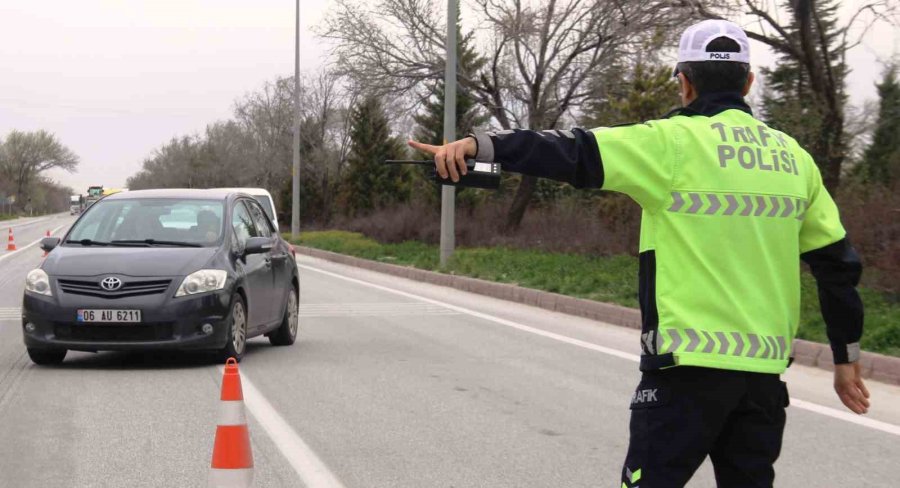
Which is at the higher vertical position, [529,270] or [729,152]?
[729,152]

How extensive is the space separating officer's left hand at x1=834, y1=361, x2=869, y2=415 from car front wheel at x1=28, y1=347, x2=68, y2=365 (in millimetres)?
7738

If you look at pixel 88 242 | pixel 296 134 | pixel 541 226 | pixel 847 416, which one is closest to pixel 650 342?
pixel 847 416

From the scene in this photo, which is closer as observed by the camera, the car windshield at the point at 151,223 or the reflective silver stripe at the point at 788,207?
the reflective silver stripe at the point at 788,207

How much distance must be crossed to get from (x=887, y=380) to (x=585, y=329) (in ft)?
15.3

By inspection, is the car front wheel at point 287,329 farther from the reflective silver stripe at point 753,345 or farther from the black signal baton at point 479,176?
the reflective silver stripe at point 753,345

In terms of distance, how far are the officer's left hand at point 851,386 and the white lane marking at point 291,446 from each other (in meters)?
3.00

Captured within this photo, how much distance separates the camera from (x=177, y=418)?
7590 millimetres

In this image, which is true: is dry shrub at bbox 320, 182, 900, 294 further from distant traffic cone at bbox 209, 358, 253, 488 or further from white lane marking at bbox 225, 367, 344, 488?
distant traffic cone at bbox 209, 358, 253, 488

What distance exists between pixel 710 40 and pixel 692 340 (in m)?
0.86

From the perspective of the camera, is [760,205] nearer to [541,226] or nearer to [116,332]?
[116,332]

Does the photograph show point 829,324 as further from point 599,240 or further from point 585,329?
point 599,240

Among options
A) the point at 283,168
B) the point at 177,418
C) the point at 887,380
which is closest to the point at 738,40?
the point at 177,418

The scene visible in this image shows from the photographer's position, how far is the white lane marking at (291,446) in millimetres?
5996

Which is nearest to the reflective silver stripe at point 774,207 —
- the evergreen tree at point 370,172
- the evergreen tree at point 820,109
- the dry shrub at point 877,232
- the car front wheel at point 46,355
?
the car front wheel at point 46,355
